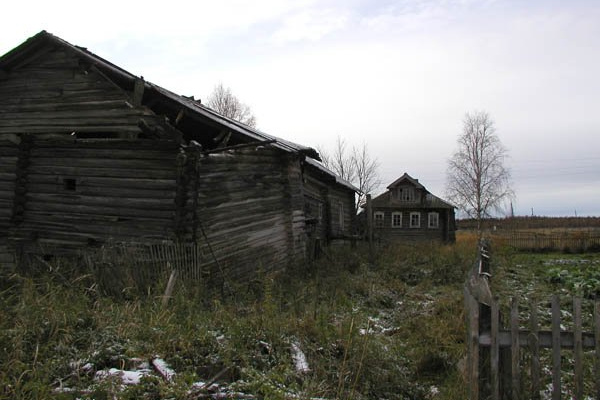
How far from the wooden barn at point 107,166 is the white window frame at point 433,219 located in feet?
86.5

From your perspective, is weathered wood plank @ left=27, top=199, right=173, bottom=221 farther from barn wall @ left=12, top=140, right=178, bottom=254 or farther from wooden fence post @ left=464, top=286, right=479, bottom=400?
wooden fence post @ left=464, top=286, right=479, bottom=400

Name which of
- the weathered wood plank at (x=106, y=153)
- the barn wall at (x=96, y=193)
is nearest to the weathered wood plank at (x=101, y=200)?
the barn wall at (x=96, y=193)

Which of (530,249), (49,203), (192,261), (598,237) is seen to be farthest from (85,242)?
(598,237)

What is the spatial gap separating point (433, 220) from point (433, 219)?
0.25 ft

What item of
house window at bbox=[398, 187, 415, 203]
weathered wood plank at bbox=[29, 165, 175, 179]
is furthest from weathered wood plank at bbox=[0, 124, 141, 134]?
house window at bbox=[398, 187, 415, 203]

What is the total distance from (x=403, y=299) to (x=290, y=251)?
4.79m

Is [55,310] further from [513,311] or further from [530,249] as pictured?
[530,249]

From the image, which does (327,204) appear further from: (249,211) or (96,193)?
(96,193)

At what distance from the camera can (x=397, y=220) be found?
36.4 meters

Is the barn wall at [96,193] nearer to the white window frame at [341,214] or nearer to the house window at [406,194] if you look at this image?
the white window frame at [341,214]

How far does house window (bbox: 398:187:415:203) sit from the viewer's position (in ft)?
118

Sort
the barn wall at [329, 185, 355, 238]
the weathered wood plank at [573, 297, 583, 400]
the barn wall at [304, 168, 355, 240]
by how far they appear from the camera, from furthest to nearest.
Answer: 1. the barn wall at [329, 185, 355, 238]
2. the barn wall at [304, 168, 355, 240]
3. the weathered wood plank at [573, 297, 583, 400]

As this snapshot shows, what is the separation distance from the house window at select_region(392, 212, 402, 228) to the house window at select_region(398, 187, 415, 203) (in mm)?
1133

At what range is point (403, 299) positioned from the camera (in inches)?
368
